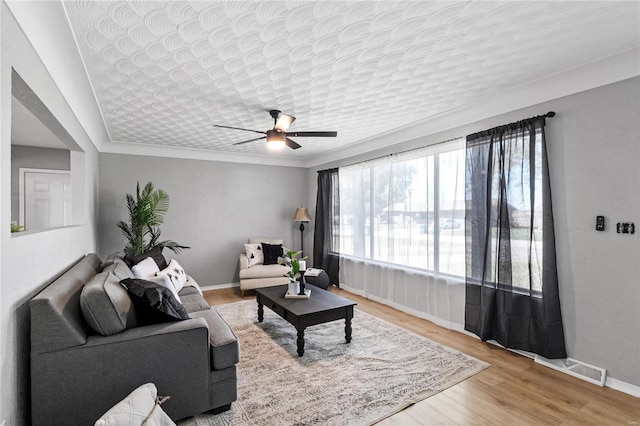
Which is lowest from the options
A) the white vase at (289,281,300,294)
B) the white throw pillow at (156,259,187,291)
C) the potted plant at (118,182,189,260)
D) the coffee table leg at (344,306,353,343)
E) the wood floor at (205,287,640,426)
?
the wood floor at (205,287,640,426)

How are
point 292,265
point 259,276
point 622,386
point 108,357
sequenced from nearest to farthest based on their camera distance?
point 108,357, point 622,386, point 292,265, point 259,276

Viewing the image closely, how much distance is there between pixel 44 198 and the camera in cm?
470

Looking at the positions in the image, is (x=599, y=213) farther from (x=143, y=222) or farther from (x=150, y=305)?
(x=143, y=222)

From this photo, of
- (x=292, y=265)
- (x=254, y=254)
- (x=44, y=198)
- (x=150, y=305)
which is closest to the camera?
(x=150, y=305)

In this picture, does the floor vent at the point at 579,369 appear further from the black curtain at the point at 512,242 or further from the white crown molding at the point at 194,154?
the white crown molding at the point at 194,154

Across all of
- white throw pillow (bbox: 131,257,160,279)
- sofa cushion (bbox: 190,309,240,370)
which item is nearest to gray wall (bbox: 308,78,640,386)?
sofa cushion (bbox: 190,309,240,370)

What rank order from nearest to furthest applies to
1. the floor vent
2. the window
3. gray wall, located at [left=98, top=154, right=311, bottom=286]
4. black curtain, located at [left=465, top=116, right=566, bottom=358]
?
the floor vent < black curtain, located at [left=465, top=116, right=566, bottom=358] < the window < gray wall, located at [left=98, top=154, right=311, bottom=286]

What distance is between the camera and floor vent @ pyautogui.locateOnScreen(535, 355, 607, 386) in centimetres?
252

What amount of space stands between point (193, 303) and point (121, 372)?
1.32 meters

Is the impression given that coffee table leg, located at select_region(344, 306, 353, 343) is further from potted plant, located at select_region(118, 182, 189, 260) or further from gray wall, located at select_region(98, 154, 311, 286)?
gray wall, located at select_region(98, 154, 311, 286)

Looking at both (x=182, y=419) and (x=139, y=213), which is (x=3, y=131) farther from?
(x=139, y=213)

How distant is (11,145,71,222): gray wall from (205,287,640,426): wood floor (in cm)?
554

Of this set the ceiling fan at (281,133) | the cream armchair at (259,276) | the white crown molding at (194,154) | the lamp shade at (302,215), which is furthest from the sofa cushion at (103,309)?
the lamp shade at (302,215)

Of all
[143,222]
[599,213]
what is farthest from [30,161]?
[599,213]
